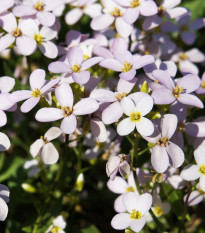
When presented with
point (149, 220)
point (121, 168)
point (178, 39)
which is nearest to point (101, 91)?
point (121, 168)

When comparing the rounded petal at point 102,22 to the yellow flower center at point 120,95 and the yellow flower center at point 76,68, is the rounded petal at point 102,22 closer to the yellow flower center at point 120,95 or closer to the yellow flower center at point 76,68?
the yellow flower center at point 76,68

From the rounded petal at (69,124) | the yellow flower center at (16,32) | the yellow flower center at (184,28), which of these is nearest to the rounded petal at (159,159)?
the rounded petal at (69,124)

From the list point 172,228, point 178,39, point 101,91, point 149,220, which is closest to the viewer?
point 101,91

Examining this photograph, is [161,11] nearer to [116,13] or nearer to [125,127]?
[116,13]

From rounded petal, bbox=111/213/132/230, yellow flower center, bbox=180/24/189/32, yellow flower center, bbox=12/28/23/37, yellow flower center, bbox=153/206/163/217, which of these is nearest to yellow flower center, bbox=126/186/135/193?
yellow flower center, bbox=153/206/163/217

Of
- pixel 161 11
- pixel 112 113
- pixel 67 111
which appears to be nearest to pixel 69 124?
pixel 67 111

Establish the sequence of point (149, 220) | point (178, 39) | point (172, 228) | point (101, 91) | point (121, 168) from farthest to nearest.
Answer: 1. point (178, 39)
2. point (172, 228)
3. point (149, 220)
4. point (101, 91)
5. point (121, 168)

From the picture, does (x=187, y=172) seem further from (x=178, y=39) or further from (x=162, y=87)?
(x=178, y=39)
